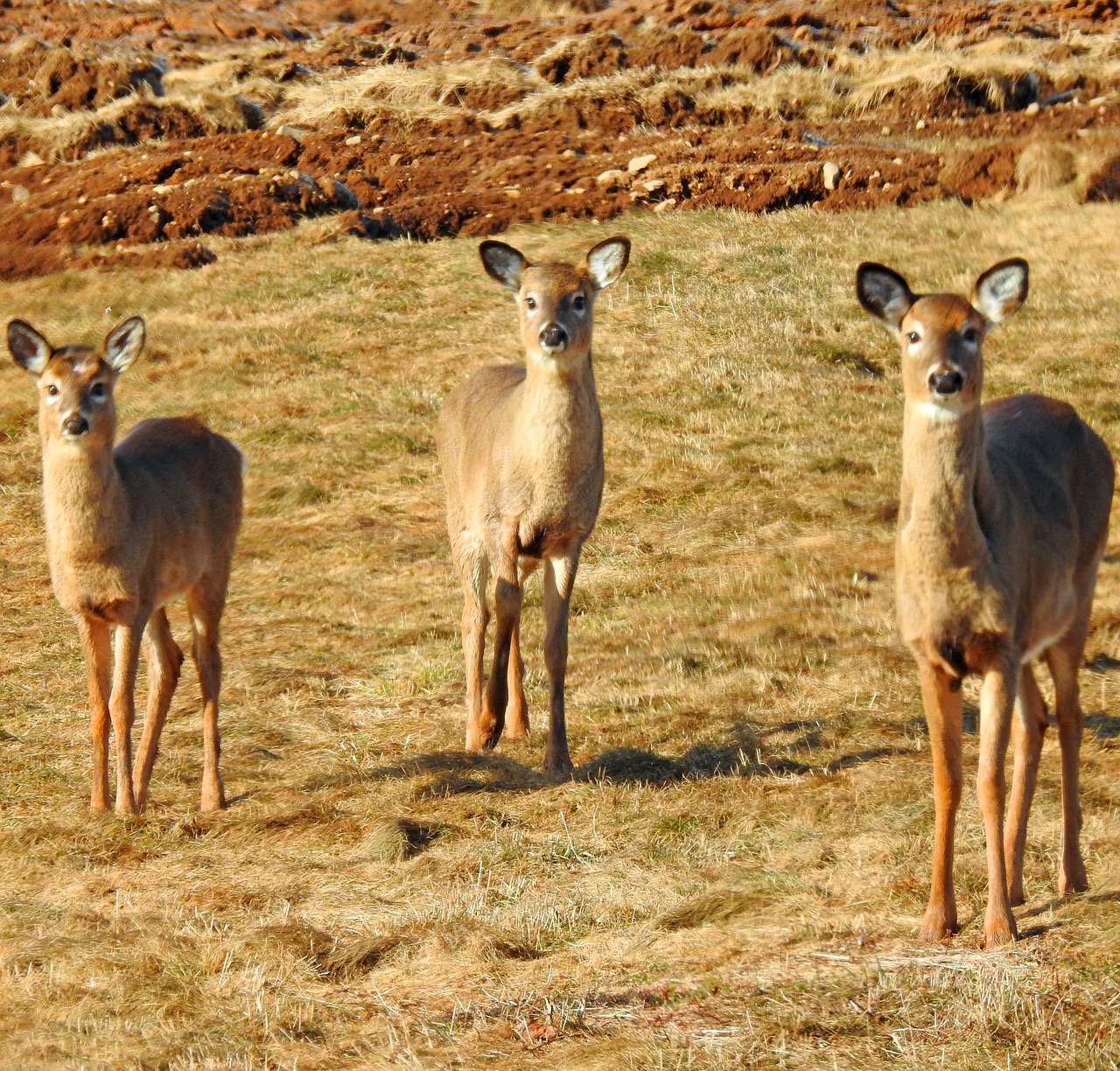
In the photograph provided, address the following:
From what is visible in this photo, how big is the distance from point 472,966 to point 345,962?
559 mm

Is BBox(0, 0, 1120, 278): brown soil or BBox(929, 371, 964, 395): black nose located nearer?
BBox(929, 371, 964, 395): black nose

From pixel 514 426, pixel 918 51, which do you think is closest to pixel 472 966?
pixel 514 426

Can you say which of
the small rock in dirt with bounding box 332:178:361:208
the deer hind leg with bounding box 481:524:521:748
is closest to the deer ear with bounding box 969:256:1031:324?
the deer hind leg with bounding box 481:524:521:748

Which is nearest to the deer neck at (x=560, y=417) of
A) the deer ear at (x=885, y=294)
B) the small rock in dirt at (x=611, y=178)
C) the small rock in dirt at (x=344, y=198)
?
the deer ear at (x=885, y=294)

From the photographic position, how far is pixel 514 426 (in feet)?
32.0

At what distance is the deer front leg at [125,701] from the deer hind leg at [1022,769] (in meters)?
4.54

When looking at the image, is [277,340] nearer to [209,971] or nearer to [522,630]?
[522,630]

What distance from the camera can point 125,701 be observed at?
8.80m

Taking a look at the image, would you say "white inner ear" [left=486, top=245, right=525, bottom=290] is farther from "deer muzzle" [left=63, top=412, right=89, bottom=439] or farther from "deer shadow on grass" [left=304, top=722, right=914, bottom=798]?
"deer shadow on grass" [left=304, top=722, right=914, bottom=798]

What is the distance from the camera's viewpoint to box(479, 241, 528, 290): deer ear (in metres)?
9.92

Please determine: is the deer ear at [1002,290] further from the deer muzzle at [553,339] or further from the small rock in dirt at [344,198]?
the small rock in dirt at [344,198]

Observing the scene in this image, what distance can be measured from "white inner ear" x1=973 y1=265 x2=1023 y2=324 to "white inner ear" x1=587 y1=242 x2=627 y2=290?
3724mm

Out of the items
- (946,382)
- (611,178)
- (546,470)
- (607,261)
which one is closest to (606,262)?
(607,261)

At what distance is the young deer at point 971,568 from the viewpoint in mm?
6254
